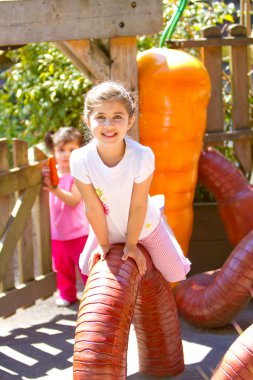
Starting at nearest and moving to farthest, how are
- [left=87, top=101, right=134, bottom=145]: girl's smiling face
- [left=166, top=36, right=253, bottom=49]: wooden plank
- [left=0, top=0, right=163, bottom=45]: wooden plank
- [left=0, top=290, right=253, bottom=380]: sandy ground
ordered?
[left=87, top=101, right=134, bottom=145]: girl's smiling face, [left=0, top=290, right=253, bottom=380]: sandy ground, [left=0, top=0, right=163, bottom=45]: wooden plank, [left=166, top=36, right=253, bottom=49]: wooden plank

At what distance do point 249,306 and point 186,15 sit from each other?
108 inches

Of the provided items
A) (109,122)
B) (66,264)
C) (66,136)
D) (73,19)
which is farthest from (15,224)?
(109,122)

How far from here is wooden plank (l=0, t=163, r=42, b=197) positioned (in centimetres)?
521

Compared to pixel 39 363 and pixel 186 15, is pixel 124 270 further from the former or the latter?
pixel 186 15

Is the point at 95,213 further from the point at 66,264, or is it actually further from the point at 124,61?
the point at 66,264

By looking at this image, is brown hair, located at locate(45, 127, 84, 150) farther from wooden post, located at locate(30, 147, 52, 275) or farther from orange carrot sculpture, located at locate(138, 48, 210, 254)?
orange carrot sculpture, located at locate(138, 48, 210, 254)

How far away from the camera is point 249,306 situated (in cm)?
584

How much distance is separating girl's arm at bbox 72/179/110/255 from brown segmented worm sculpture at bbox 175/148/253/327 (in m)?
1.32

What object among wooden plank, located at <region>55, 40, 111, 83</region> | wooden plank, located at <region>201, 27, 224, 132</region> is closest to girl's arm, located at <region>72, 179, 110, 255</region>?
wooden plank, located at <region>55, 40, 111, 83</region>

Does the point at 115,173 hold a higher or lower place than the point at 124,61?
lower

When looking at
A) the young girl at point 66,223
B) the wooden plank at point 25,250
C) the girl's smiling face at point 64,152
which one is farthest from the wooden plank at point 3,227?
the girl's smiling face at point 64,152

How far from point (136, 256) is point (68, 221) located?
200 cm

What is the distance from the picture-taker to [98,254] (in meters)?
3.98

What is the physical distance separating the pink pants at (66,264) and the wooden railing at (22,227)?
0.11 meters
